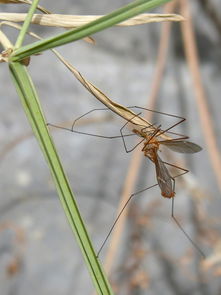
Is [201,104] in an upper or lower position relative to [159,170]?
upper

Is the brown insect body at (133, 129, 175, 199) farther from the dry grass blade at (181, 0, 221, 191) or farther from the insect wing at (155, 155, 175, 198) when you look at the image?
the dry grass blade at (181, 0, 221, 191)

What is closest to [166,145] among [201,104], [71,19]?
[71,19]

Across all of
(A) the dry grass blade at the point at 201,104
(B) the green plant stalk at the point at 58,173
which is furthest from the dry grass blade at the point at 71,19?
(A) the dry grass blade at the point at 201,104

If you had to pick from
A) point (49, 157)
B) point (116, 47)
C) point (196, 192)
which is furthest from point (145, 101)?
point (49, 157)

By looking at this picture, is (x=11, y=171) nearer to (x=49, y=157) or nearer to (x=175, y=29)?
(x=175, y=29)

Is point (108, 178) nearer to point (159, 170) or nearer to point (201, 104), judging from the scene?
point (201, 104)

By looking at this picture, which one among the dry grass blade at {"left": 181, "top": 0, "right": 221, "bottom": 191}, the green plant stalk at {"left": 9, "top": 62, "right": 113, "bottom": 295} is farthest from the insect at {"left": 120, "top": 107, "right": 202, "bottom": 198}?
the dry grass blade at {"left": 181, "top": 0, "right": 221, "bottom": 191}

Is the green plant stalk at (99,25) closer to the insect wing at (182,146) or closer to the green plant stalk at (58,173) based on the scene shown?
the green plant stalk at (58,173)
